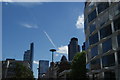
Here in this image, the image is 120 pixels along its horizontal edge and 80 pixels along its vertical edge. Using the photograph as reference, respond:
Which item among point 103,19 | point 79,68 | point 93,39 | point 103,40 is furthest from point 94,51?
point 79,68

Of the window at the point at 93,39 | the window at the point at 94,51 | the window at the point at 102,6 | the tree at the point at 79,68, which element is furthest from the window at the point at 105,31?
the tree at the point at 79,68

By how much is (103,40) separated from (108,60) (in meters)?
3.97

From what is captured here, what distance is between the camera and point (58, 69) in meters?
85.0

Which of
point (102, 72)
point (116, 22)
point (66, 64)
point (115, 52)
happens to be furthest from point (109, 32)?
point (66, 64)

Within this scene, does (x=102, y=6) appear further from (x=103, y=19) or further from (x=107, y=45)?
(x=107, y=45)

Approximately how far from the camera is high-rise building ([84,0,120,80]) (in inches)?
1234

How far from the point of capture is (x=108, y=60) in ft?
108

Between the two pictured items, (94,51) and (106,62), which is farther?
(94,51)

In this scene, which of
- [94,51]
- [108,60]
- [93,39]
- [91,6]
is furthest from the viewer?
[91,6]

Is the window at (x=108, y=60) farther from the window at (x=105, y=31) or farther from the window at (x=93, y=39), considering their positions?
the window at (x=93, y=39)

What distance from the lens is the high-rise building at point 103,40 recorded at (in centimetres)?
3133

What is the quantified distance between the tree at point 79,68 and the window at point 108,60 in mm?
10777

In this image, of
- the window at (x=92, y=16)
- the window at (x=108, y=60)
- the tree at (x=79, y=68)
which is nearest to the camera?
the window at (x=108, y=60)

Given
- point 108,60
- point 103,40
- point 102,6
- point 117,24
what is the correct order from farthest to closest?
point 102,6
point 103,40
point 108,60
point 117,24
